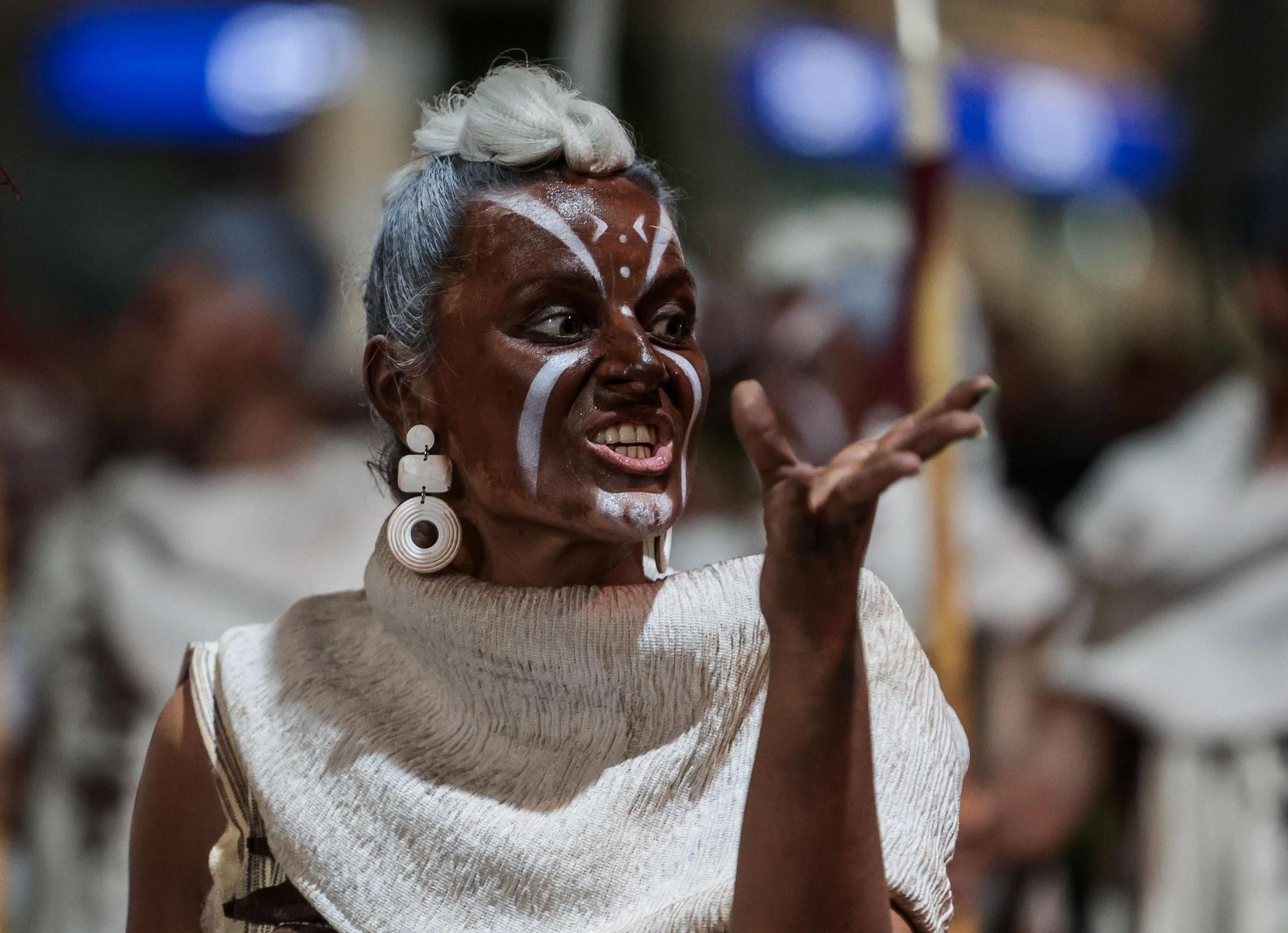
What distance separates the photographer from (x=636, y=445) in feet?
6.27

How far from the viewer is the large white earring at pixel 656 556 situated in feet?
6.63

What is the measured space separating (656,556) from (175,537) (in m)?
3.21

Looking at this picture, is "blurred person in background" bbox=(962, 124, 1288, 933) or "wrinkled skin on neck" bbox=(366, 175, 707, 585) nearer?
"wrinkled skin on neck" bbox=(366, 175, 707, 585)

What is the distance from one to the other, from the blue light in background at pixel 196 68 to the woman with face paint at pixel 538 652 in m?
9.09

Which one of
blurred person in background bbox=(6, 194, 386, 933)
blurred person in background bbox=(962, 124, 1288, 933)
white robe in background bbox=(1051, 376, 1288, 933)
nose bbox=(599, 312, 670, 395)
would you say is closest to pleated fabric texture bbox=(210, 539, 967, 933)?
nose bbox=(599, 312, 670, 395)

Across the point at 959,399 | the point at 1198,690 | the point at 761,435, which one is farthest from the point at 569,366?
the point at 1198,690

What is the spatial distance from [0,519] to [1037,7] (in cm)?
1144

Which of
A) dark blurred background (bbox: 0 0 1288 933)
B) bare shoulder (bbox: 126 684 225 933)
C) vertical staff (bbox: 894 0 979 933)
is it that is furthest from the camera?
dark blurred background (bbox: 0 0 1288 933)

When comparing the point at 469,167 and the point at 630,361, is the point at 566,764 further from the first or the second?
the point at 469,167

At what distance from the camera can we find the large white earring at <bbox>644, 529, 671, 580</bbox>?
2.02m

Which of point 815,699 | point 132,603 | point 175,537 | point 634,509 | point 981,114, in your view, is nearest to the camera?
point 815,699

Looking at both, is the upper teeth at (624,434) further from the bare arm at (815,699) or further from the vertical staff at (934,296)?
the vertical staff at (934,296)

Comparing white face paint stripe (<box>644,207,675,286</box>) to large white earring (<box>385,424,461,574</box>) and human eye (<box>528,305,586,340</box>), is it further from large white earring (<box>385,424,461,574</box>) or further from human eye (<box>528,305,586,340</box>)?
large white earring (<box>385,424,461,574</box>)

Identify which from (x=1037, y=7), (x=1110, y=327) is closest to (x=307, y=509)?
(x=1037, y=7)
